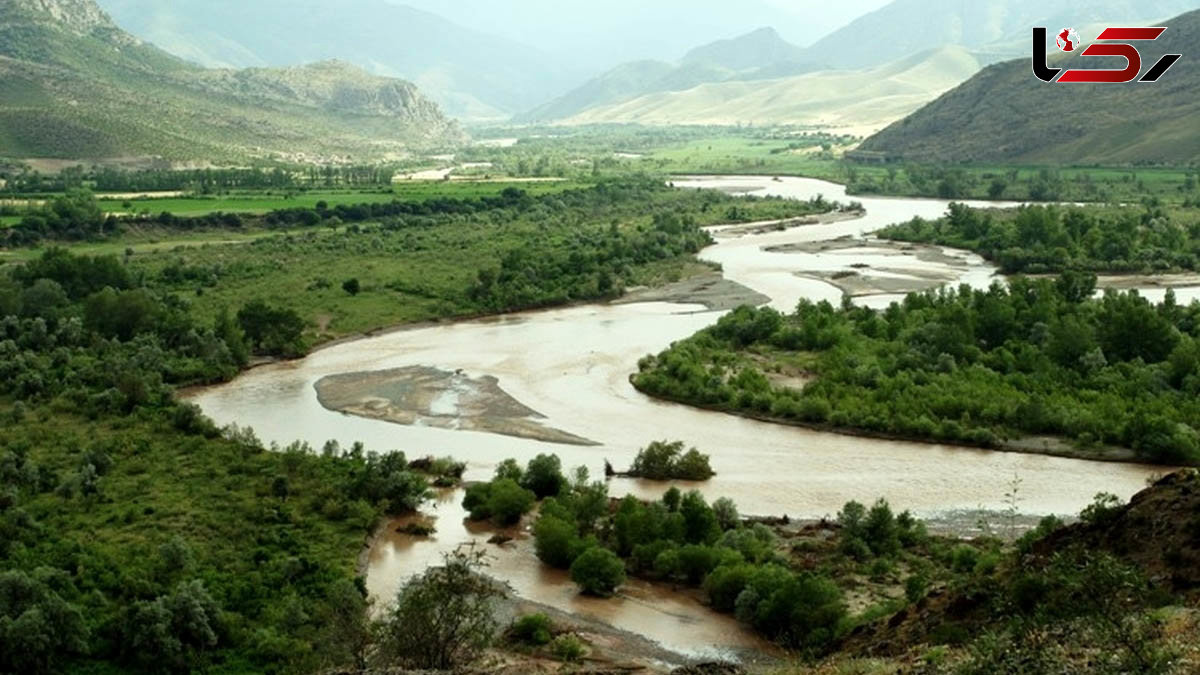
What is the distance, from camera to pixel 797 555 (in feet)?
96.0

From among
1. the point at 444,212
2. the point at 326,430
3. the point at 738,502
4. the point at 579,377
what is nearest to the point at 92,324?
the point at 326,430

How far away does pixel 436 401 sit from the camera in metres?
46.0

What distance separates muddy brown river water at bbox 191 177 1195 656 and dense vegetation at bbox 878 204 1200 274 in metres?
7.96

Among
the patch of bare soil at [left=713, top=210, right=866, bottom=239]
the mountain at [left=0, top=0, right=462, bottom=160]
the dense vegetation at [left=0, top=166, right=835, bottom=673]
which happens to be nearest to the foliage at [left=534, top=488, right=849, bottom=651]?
the dense vegetation at [left=0, top=166, right=835, bottom=673]

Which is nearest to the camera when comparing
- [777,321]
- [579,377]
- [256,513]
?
[256,513]

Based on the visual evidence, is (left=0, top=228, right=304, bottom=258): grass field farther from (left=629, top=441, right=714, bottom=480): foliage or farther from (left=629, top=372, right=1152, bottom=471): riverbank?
(left=629, top=372, right=1152, bottom=471): riverbank

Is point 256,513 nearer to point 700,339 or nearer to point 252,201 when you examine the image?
point 700,339

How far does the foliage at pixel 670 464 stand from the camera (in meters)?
36.4

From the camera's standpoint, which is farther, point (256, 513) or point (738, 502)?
point (738, 502)

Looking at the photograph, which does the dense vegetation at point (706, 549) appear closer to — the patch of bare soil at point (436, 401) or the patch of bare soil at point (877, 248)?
the patch of bare soil at point (436, 401)

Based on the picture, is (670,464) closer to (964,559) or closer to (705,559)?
(705,559)

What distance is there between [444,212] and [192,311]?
4000 centimetres

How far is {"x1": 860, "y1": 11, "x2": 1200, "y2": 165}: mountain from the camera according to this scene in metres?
124

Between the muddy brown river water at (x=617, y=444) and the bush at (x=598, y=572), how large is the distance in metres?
0.31
